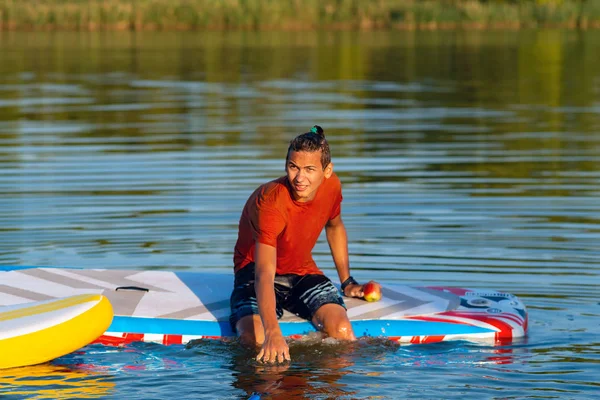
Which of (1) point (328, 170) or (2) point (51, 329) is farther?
(1) point (328, 170)

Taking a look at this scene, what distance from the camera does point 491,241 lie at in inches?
412

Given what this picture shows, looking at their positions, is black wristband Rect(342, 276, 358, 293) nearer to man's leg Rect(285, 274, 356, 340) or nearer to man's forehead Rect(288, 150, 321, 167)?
man's leg Rect(285, 274, 356, 340)

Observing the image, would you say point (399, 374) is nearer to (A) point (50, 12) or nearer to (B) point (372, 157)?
Result: (B) point (372, 157)

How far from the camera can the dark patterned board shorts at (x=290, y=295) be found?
7336mm

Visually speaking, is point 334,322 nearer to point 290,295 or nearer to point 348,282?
point 290,295

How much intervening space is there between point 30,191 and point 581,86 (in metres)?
14.5

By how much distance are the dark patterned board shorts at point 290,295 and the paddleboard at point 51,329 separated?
78cm

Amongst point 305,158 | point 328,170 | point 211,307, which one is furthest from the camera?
point 211,307

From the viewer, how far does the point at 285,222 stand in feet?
23.6

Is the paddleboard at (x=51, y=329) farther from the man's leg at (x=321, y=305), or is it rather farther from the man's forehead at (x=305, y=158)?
the man's forehead at (x=305, y=158)

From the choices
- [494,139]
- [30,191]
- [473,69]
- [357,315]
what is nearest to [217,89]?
[473,69]

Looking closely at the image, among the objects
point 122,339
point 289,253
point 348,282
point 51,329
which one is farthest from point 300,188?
point 51,329

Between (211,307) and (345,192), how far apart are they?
5.13 metres

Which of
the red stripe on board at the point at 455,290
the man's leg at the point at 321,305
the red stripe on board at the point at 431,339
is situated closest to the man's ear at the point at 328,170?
the man's leg at the point at 321,305
